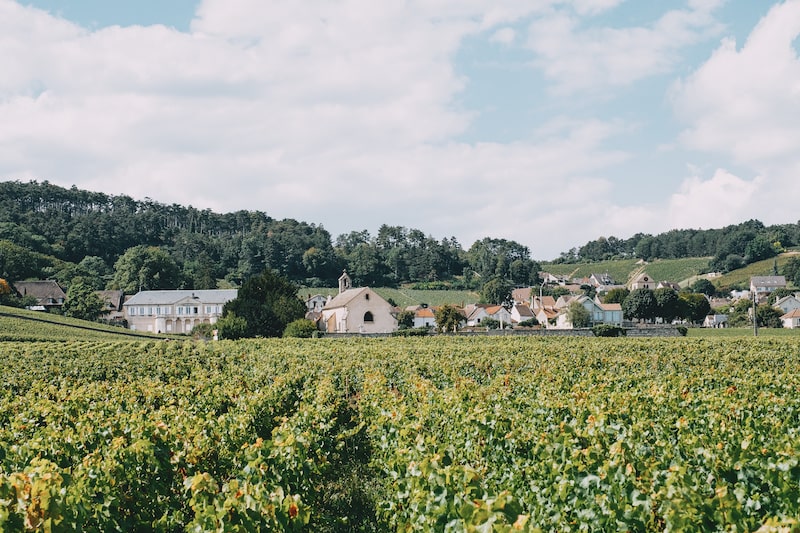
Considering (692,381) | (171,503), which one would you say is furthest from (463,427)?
(692,381)

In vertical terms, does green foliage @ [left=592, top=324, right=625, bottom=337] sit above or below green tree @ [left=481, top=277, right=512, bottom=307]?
below

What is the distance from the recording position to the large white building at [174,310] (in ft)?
353

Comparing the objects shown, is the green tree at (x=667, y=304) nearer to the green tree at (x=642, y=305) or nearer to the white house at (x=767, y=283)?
the green tree at (x=642, y=305)

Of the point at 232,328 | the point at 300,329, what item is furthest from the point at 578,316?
the point at 232,328

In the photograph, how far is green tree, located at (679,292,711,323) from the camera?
103188 millimetres

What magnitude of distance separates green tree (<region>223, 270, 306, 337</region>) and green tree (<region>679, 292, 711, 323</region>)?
65.5 m

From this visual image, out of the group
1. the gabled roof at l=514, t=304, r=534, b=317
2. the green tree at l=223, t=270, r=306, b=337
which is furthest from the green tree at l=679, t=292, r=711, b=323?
the green tree at l=223, t=270, r=306, b=337

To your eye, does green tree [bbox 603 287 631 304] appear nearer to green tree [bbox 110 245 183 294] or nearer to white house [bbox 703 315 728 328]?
white house [bbox 703 315 728 328]

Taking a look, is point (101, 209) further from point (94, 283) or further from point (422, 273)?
point (422, 273)

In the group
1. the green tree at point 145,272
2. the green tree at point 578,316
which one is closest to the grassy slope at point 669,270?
the green tree at point 578,316

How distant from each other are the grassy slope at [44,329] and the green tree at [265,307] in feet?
42.4

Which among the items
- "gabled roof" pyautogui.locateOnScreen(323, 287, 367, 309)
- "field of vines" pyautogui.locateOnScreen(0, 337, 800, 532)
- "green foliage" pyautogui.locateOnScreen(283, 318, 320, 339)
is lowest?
"field of vines" pyautogui.locateOnScreen(0, 337, 800, 532)

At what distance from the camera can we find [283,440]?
29.9 ft

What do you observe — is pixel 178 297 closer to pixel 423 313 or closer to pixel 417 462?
pixel 423 313
